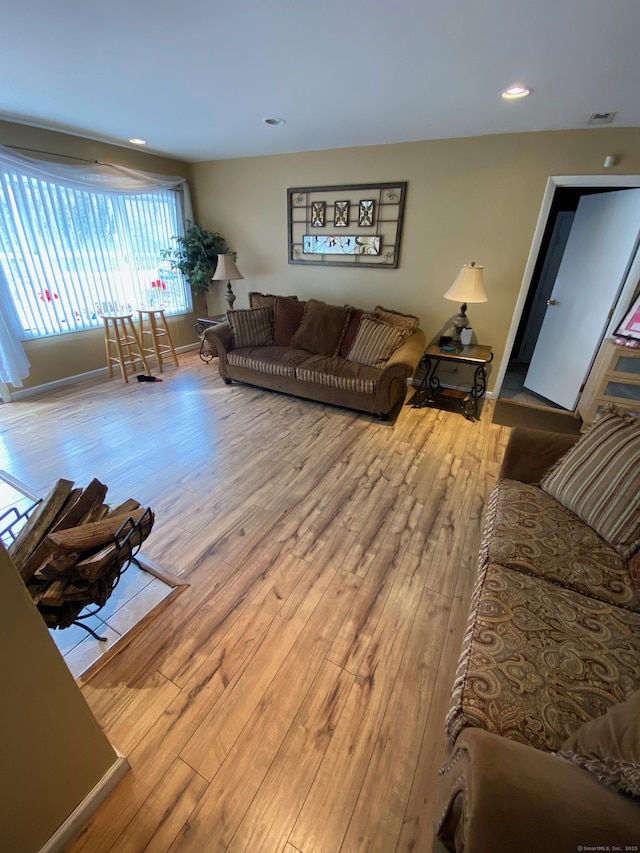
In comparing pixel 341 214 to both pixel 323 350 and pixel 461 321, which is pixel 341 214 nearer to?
pixel 323 350

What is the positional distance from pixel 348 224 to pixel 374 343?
4.89ft

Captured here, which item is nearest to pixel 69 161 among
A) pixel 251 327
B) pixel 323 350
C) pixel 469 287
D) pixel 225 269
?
pixel 225 269

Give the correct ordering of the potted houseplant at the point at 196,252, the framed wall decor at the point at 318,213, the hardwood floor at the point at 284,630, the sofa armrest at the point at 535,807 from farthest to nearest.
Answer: the potted houseplant at the point at 196,252
the framed wall decor at the point at 318,213
the hardwood floor at the point at 284,630
the sofa armrest at the point at 535,807

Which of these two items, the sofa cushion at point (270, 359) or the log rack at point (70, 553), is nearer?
the log rack at point (70, 553)

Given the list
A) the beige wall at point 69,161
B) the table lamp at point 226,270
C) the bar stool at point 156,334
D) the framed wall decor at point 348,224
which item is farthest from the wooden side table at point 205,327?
the framed wall decor at point 348,224

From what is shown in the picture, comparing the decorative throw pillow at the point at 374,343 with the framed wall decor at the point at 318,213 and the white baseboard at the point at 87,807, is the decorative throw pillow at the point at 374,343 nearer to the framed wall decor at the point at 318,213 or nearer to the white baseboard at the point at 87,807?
the framed wall decor at the point at 318,213

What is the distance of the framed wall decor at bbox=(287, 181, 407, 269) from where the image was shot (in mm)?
3633

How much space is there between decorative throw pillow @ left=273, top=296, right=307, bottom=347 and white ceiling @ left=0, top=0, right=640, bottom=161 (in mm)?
1557

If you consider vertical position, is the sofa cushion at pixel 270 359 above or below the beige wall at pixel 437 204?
below

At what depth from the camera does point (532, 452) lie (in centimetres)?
181

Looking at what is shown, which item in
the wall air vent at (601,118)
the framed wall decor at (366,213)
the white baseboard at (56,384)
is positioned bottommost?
the white baseboard at (56,384)

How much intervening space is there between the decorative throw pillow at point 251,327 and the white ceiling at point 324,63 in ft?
5.33

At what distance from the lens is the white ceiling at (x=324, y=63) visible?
157cm

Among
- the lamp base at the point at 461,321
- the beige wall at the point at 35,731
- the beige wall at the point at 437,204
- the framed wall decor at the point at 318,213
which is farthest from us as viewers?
the framed wall decor at the point at 318,213
